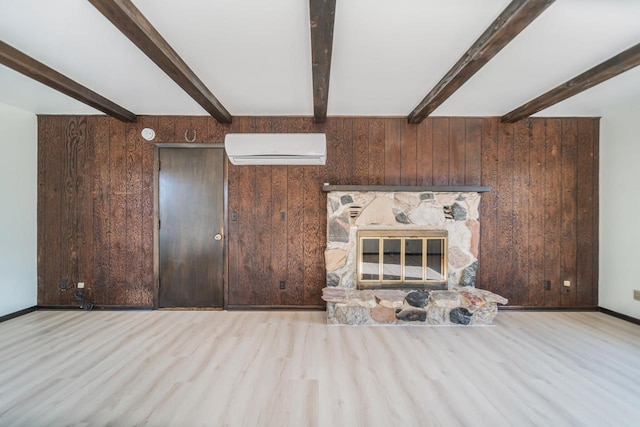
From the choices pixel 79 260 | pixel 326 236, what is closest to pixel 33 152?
pixel 79 260

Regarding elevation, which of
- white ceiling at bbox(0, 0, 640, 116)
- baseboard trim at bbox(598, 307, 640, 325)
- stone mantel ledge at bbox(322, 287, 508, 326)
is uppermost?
white ceiling at bbox(0, 0, 640, 116)

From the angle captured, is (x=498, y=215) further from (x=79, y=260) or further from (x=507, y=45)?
(x=79, y=260)

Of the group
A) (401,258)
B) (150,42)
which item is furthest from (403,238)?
(150,42)

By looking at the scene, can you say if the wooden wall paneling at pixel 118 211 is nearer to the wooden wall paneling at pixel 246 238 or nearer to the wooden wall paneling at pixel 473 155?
the wooden wall paneling at pixel 246 238

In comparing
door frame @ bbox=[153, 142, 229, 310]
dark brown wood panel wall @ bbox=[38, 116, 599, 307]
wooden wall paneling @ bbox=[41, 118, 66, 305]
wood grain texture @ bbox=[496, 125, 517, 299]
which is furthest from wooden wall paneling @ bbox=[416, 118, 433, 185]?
wooden wall paneling @ bbox=[41, 118, 66, 305]

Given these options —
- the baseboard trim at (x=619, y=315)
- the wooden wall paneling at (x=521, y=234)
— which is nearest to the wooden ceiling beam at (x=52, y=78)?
the wooden wall paneling at (x=521, y=234)

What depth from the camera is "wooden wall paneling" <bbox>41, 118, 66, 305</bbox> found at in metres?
3.30

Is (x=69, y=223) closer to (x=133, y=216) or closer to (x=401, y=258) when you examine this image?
(x=133, y=216)

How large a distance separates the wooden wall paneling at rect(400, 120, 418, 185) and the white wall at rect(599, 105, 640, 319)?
85.4 inches

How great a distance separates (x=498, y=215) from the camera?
3352mm

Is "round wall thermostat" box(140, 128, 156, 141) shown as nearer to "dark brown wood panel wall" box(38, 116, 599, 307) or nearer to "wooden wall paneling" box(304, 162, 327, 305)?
"dark brown wood panel wall" box(38, 116, 599, 307)

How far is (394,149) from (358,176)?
1.76ft

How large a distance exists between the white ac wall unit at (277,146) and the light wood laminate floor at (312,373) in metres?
1.76

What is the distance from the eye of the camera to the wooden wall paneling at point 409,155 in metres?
3.35
